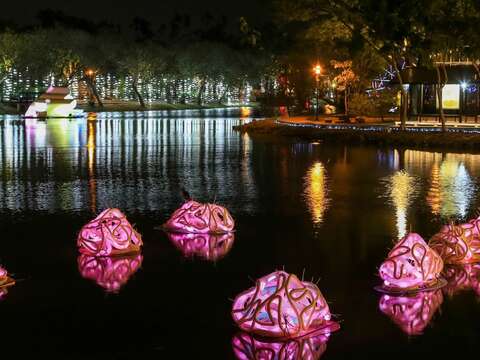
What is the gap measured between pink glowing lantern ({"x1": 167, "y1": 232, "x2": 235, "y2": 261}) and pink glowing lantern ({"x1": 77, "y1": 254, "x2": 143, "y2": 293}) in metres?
0.80

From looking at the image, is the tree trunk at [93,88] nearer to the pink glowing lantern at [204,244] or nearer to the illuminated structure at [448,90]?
the illuminated structure at [448,90]

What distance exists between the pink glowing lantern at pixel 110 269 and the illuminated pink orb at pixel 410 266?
10.2 ft

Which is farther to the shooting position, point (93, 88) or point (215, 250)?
point (93, 88)

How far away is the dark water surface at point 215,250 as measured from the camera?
755 cm

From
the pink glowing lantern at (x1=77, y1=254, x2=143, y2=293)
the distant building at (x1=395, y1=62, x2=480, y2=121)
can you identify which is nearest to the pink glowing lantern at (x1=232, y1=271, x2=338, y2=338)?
the pink glowing lantern at (x1=77, y1=254, x2=143, y2=293)

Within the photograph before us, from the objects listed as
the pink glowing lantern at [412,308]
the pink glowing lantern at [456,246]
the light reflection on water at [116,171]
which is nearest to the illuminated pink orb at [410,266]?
the pink glowing lantern at [412,308]

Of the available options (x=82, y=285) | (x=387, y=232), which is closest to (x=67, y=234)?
(x=82, y=285)

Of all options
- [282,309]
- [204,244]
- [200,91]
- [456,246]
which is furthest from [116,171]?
[200,91]

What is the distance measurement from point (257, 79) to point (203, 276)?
109 metres

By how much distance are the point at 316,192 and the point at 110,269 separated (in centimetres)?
791

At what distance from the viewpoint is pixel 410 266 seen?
9398 millimetres

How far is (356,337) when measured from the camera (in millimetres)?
7578

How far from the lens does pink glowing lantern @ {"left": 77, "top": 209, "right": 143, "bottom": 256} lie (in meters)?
11.1

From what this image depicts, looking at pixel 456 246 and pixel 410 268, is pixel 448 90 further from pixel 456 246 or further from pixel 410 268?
pixel 410 268
